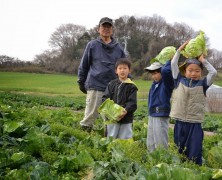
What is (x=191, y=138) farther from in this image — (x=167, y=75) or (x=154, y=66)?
(x=154, y=66)

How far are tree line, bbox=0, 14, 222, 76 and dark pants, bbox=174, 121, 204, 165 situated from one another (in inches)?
1849

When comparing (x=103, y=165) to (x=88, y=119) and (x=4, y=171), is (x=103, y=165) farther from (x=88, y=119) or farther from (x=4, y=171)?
(x=88, y=119)

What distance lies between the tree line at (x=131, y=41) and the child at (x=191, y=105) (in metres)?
46.9

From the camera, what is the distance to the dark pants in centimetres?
455

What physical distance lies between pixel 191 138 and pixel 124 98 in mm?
1313

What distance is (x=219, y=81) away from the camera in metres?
52.5

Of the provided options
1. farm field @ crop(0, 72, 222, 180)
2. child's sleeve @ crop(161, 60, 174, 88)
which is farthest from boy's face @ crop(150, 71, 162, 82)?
farm field @ crop(0, 72, 222, 180)

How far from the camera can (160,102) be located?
4949 mm

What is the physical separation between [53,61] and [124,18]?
57.6ft

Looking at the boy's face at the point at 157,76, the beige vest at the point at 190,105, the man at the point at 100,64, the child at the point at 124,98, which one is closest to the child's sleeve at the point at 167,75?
the boy's face at the point at 157,76

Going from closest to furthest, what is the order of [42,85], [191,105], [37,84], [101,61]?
[191,105] → [101,61] → [42,85] → [37,84]

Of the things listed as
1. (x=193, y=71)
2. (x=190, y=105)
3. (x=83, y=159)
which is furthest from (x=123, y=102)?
(x=83, y=159)

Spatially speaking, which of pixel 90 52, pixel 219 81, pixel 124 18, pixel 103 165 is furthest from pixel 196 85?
pixel 124 18

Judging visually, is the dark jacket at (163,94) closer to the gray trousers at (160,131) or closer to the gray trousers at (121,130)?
the gray trousers at (160,131)
